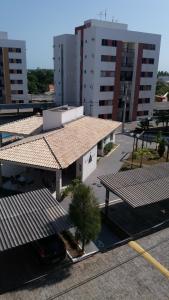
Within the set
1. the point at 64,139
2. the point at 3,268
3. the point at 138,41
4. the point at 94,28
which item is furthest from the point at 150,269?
the point at 138,41

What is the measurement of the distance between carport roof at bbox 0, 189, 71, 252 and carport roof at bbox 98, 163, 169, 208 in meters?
5.36

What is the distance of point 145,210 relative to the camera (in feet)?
79.8

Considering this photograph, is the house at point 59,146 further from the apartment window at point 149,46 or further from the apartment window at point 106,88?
the apartment window at point 149,46

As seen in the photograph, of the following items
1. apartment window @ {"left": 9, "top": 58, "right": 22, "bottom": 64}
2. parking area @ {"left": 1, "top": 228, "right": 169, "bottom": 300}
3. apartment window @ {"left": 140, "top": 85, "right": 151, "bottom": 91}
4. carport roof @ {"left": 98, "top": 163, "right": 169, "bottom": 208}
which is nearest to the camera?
parking area @ {"left": 1, "top": 228, "right": 169, "bottom": 300}

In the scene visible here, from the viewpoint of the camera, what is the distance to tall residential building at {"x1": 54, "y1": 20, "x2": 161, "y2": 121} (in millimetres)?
61688

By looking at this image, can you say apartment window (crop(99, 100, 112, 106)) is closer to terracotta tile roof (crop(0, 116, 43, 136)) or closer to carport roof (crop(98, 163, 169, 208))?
terracotta tile roof (crop(0, 116, 43, 136))

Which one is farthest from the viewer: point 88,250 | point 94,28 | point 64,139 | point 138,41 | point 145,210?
point 138,41

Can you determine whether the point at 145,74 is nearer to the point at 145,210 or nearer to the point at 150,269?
the point at 145,210

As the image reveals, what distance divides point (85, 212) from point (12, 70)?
79.2 m

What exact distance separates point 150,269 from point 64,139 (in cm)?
1754

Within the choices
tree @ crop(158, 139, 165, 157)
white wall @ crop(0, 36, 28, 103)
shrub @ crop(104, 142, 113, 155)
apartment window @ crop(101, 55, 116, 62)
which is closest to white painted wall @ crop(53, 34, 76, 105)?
apartment window @ crop(101, 55, 116, 62)

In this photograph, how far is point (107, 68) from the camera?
63.1m

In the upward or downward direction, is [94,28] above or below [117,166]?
above

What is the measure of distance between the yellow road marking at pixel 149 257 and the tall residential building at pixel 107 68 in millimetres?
47652
